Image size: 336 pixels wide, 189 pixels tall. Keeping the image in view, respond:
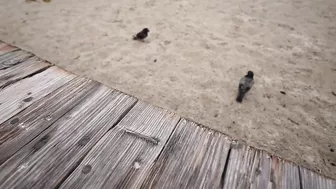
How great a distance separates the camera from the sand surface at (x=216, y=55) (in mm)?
3393

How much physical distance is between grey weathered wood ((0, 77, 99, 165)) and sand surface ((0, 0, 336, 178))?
2102 millimetres

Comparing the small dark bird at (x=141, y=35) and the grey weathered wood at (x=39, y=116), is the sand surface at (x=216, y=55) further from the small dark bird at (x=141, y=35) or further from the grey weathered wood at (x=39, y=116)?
the grey weathered wood at (x=39, y=116)

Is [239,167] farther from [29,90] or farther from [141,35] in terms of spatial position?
[141,35]

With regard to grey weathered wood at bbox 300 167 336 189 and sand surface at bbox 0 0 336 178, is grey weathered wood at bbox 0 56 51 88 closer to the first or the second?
grey weathered wood at bbox 300 167 336 189

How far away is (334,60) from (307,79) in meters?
1.08

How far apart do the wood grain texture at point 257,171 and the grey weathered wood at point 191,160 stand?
0.05 metres

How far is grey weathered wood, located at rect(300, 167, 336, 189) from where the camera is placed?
3.79ft

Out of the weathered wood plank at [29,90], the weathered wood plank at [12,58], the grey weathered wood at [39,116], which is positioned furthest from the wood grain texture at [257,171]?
the weathered wood plank at [12,58]

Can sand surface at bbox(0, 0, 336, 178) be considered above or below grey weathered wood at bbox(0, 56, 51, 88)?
below

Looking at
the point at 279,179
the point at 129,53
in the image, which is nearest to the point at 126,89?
the point at 129,53

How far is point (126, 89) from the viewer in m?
3.83

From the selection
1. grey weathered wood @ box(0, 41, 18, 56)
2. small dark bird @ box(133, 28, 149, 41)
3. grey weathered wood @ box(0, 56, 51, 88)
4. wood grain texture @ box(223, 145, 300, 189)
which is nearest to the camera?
wood grain texture @ box(223, 145, 300, 189)

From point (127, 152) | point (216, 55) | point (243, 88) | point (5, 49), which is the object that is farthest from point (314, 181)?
point (216, 55)

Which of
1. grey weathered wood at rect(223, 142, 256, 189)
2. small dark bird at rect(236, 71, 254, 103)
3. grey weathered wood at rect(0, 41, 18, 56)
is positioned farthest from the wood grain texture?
small dark bird at rect(236, 71, 254, 103)
